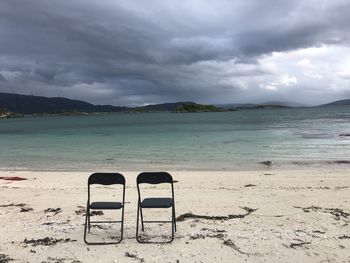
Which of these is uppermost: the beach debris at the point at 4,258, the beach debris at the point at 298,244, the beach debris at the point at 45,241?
the beach debris at the point at 298,244

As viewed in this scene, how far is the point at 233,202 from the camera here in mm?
8570

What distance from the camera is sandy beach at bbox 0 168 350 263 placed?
5.24 meters

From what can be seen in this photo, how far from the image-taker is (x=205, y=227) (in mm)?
6473

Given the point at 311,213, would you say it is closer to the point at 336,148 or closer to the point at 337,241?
the point at 337,241

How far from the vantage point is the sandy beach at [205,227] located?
5238 mm

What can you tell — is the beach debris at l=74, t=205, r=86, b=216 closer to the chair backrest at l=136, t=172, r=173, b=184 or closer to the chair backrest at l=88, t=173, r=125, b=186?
the chair backrest at l=88, t=173, r=125, b=186

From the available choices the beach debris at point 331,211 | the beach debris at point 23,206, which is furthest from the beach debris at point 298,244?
the beach debris at point 23,206

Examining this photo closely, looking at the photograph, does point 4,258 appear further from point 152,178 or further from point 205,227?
point 205,227

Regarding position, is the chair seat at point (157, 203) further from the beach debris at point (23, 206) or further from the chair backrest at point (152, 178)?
the beach debris at point (23, 206)

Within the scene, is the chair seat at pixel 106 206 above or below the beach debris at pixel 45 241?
above

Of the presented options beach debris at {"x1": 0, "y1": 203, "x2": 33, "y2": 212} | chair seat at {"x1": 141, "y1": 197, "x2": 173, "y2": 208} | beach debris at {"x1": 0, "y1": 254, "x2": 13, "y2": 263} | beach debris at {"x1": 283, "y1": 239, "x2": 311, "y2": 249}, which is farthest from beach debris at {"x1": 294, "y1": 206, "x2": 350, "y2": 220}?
beach debris at {"x1": 0, "y1": 203, "x2": 33, "y2": 212}

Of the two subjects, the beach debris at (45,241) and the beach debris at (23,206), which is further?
the beach debris at (23,206)

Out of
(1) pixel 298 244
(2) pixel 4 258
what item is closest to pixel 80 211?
(2) pixel 4 258

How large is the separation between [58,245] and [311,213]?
474 centimetres
